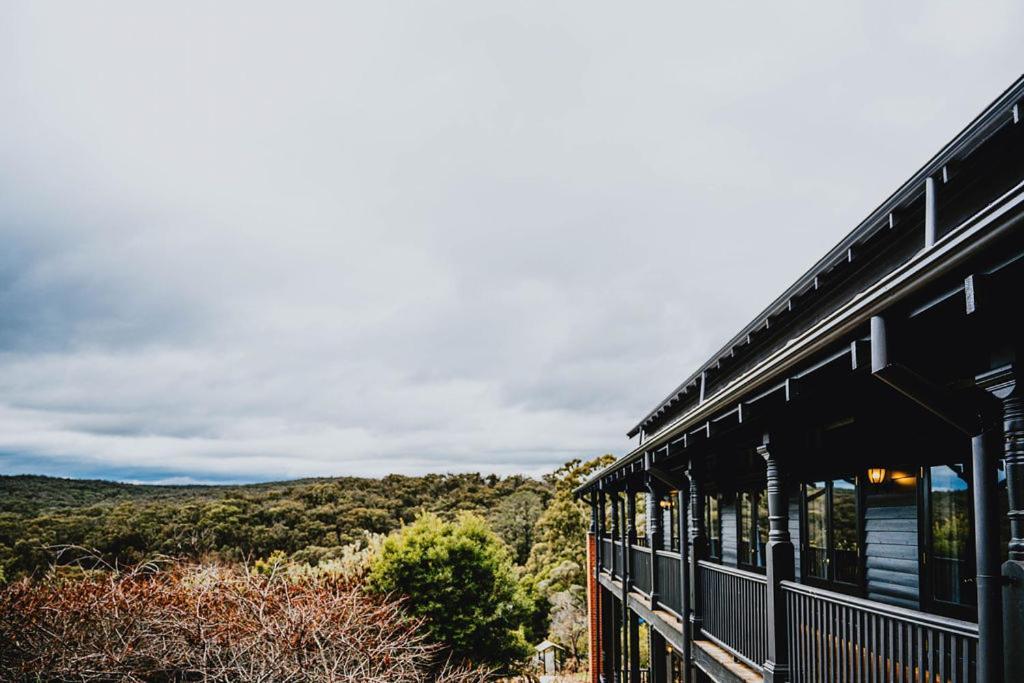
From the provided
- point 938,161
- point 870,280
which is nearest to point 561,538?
point 870,280

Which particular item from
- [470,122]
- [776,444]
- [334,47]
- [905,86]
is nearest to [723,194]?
[905,86]

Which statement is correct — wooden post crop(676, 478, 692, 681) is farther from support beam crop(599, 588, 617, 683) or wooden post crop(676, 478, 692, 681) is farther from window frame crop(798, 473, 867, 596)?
support beam crop(599, 588, 617, 683)

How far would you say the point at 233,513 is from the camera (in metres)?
45.2

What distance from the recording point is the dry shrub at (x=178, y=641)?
10.1 metres

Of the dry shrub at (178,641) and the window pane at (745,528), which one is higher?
the window pane at (745,528)

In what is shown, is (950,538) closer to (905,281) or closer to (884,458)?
(884,458)

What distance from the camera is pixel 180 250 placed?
89.8 feet

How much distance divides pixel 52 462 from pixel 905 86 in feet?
230

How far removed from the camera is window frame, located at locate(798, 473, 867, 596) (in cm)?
866

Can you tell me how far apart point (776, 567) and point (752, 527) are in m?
6.91

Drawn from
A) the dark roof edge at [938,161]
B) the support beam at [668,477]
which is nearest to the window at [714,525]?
the support beam at [668,477]

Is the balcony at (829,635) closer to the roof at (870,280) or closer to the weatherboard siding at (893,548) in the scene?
the weatherboard siding at (893,548)

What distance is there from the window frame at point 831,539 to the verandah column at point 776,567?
1407 millimetres

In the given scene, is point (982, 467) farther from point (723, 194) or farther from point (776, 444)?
point (723, 194)
